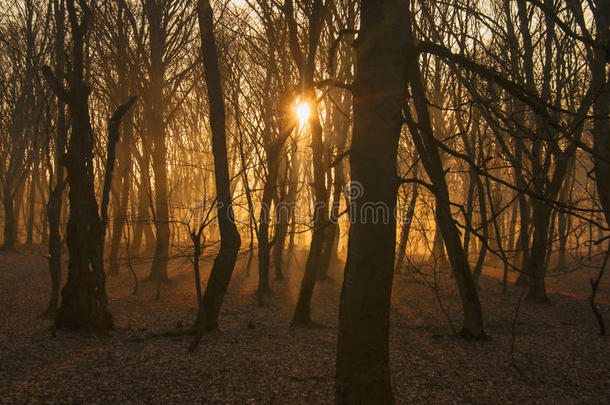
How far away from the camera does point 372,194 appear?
3184mm

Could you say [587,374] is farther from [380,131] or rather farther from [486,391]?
[380,131]

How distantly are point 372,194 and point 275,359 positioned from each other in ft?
11.4

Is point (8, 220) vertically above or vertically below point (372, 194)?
above

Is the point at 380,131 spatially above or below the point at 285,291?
above

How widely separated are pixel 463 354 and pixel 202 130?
26.0 meters

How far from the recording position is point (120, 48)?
1208 centimetres

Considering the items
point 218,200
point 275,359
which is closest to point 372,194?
point 275,359

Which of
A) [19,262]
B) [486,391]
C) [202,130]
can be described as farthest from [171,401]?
[202,130]

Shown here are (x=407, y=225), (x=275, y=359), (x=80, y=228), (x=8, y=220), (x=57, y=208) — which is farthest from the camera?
(x=8, y=220)

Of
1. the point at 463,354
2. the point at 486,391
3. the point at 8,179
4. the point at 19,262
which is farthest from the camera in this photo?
the point at 8,179

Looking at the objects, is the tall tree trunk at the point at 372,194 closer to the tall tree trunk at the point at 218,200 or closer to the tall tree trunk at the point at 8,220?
the tall tree trunk at the point at 218,200

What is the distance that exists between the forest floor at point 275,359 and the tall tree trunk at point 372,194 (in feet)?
4.68

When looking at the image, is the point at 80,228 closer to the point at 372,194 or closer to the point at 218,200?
the point at 218,200

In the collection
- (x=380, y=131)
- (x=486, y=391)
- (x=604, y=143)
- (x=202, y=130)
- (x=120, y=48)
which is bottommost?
(x=486, y=391)
